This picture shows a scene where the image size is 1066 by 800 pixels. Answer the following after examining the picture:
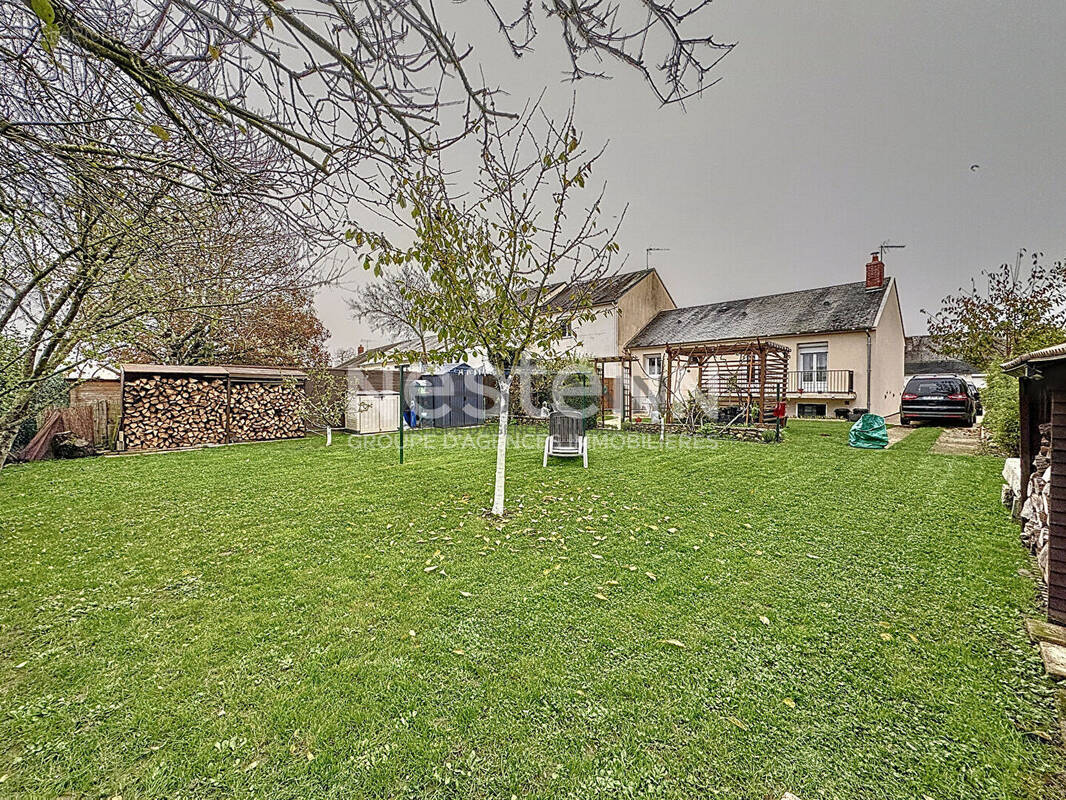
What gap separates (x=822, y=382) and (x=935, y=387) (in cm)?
350

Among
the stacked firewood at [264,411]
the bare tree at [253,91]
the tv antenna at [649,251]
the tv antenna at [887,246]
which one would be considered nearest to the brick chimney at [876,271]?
the tv antenna at [887,246]

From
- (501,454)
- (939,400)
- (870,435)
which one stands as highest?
(939,400)

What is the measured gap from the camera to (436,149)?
2277 millimetres

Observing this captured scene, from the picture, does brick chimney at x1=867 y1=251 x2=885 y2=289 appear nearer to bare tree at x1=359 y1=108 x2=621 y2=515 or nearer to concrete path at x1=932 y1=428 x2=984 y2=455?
concrete path at x1=932 y1=428 x2=984 y2=455

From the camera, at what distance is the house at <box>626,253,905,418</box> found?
615 inches

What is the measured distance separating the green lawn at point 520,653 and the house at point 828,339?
11105mm

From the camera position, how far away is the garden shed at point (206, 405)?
9.13 metres

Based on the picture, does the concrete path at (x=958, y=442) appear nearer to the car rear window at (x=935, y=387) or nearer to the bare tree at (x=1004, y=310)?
the car rear window at (x=935, y=387)

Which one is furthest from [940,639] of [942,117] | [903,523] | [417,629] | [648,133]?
[942,117]

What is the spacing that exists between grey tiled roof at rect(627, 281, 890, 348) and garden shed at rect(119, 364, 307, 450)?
14.8m

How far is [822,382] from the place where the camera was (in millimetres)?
16438

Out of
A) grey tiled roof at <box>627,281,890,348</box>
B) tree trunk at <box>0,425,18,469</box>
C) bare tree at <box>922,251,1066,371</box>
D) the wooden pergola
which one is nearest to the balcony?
the wooden pergola

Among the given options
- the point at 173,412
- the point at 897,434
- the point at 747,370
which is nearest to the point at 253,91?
the point at 173,412

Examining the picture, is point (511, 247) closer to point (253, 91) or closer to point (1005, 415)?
point (253, 91)
